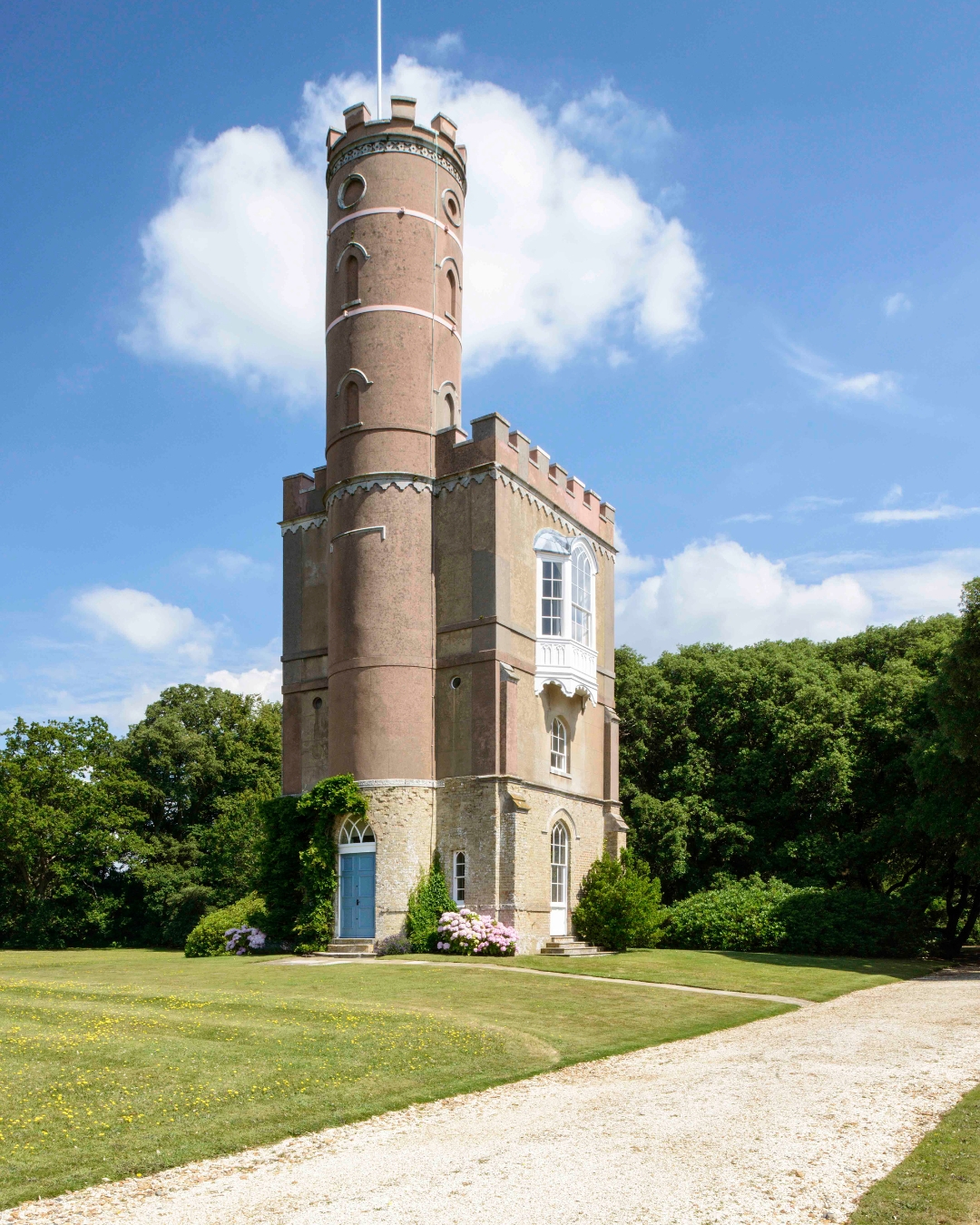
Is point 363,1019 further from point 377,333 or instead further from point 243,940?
point 377,333

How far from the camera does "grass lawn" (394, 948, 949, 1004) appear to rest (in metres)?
19.6

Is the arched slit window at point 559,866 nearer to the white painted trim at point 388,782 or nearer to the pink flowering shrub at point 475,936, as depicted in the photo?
the pink flowering shrub at point 475,936

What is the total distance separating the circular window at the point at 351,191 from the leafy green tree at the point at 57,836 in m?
25.4

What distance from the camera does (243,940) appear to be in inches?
1082

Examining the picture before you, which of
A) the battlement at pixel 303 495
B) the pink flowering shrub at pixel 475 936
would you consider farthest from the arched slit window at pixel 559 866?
the battlement at pixel 303 495

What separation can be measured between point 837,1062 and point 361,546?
757 inches

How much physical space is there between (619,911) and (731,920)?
3.23 metres

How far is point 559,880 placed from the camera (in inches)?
1149

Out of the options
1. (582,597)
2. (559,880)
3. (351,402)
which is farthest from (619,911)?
(351,402)

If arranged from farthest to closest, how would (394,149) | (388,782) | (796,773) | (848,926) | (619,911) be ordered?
(796,773) < (394,149) < (848,926) < (619,911) < (388,782)

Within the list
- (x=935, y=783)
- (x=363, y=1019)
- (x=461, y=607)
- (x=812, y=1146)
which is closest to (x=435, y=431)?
(x=461, y=607)

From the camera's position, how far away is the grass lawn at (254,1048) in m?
8.56

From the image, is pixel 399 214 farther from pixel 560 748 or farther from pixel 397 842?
pixel 397 842

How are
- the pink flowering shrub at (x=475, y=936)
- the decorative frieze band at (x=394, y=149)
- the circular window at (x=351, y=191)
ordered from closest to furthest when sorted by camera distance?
the pink flowering shrub at (x=475, y=936) → the decorative frieze band at (x=394, y=149) → the circular window at (x=351, y=191)
